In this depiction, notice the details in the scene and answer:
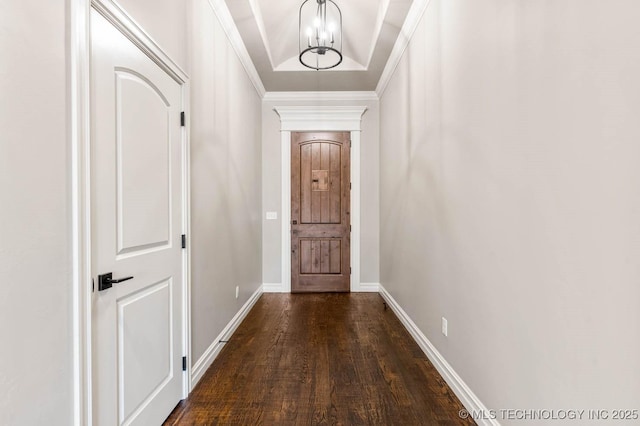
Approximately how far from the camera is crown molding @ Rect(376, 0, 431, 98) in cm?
271

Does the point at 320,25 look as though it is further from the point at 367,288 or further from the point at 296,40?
the point at 367,288

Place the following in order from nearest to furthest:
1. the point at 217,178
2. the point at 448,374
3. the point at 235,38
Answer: the point at 448,374 < the point at 217,178 < the point at 235,38

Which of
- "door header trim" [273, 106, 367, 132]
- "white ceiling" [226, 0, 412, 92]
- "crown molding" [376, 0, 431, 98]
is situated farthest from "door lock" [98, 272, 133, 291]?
"door header trim" [273, 106, 367, 132]

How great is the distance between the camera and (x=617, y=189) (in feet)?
3.20

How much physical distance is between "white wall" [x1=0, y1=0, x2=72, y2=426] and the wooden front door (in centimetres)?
366

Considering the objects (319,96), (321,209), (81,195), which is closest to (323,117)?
(319,96)

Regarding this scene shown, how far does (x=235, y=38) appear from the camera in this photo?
10.3 ft

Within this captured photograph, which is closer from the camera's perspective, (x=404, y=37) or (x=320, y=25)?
(x=320, y=25)

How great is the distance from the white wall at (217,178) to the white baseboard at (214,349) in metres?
0.05

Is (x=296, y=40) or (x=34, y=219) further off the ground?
(x=296, y=40)

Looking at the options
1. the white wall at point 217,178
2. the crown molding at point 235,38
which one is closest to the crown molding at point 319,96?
the crown molding at point 235,38

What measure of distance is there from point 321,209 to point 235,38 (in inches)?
96.7

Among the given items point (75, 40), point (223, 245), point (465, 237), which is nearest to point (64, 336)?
point (75, 40)

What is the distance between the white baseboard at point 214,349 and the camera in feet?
7.39
